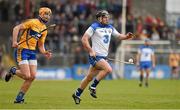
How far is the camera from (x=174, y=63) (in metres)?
44.8

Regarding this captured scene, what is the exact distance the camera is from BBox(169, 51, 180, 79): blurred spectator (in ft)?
147

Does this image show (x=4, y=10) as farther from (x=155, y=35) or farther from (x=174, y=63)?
(x=174, y=63)

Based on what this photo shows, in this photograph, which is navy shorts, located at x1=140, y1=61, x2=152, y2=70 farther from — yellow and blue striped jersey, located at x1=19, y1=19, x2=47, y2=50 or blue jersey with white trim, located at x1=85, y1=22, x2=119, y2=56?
yellow and blue striped jersey, located at x1=19, y1=19, x2=47, y2=50

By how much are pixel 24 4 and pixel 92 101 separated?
24.9 meters

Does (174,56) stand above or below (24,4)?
below

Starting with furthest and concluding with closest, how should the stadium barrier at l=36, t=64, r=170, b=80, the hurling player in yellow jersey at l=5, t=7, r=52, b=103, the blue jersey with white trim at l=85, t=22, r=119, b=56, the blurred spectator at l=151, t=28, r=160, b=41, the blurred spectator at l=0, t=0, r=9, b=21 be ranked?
1. the blurred spectator at l=151, t=28, r=160, b=41
2. the blurred spectator at l=0, t=0, r=9, b=21
3. the stadium barrier at l=36, t=64, r=170, b=80
4. the blue jersey with white trim at l=85, t=22, r=119, b=56
5. the hurling player in yellow jersey at l=5, t=7, r=52, b=103

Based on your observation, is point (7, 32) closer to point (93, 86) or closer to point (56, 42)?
point (56, 42)

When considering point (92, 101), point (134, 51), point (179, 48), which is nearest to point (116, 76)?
point (134, 51)

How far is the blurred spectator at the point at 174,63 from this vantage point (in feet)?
147

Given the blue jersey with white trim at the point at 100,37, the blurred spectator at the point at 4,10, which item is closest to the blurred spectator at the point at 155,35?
the blurred spectator at the point at 4,10

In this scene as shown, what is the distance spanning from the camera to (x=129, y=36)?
65.0 ft

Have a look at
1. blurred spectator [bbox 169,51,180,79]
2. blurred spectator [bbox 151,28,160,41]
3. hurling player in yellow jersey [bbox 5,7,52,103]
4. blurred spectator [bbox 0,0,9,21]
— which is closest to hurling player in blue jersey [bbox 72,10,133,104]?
hurling player in yellow jersey [bbox 5,7,52,103]

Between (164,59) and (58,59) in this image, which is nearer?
(58,59)

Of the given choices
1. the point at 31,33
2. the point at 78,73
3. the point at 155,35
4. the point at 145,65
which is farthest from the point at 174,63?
the point at 31,33
